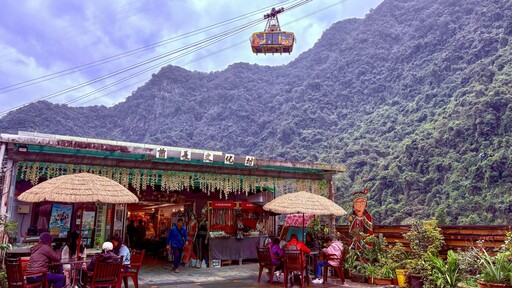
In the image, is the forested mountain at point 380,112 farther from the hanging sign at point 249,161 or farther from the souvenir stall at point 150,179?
the hanging sign at point 249,161

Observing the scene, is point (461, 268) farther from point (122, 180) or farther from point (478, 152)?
point (478, 152)

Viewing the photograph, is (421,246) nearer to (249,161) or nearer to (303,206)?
(303,206)

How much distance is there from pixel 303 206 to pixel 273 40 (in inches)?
466

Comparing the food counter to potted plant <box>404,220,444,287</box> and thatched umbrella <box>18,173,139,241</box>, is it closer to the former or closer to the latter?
potted plant <box>404,220,444,287</box>

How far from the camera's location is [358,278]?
362 inches

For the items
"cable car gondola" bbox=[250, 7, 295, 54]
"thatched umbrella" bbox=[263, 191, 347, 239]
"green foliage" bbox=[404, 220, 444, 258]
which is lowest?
"green foliage" bbox=[404, 220, 444, 258]

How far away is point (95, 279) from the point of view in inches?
230

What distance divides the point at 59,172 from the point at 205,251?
15.3ft

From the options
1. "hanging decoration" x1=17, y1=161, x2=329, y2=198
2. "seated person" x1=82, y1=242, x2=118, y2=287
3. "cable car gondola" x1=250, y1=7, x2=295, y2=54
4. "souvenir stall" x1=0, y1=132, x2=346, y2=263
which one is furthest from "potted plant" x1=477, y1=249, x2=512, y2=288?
"cable car gondola" x1=250, y1=7, x2=295, y2=54

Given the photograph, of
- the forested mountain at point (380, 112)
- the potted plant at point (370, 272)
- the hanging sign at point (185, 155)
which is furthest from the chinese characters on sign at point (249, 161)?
the forested mountain at point (380, 112)

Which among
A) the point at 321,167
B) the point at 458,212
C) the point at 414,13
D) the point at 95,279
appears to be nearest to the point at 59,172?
the point at 95,279

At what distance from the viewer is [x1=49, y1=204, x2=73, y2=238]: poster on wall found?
387 inches

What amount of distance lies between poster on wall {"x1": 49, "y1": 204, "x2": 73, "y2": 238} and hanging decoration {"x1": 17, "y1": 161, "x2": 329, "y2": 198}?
37.9 inches

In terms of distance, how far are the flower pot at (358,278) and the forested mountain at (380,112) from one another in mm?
17893
